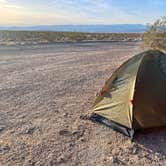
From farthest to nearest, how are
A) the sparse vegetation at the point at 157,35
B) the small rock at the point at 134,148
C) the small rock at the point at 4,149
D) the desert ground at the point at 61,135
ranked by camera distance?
1. the sparse vegetation at the point at 157,35
2. the small rock at the point at 134,148
3. the small rock at the point at 4,149
4. the desert ground at the point at 61,135

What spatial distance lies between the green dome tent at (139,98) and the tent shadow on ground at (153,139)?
16 cm

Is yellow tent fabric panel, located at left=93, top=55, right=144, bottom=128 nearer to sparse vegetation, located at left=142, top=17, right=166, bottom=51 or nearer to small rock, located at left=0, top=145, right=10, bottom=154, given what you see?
small rock, located at left=0, top=145, right=10, bottom=154

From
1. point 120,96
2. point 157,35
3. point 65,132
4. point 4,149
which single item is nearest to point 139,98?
point 120,96

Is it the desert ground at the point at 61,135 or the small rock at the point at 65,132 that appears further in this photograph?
the small rock at the point at 65,132

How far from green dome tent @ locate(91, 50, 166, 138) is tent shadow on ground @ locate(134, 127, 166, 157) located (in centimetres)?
16

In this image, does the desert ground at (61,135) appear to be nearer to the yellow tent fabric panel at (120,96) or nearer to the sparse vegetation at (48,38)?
the yellow tent fabric panel at (120,96)

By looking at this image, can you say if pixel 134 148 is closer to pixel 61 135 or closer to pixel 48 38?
pixel 61 135

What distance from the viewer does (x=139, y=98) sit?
535 centimetres

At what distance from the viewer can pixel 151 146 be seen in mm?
4953

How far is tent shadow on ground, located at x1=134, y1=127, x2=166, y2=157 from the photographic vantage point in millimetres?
4859

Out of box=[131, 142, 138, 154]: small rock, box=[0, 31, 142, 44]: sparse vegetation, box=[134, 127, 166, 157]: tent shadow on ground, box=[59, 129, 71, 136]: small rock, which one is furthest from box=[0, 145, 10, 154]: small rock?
box=[0, 31, 142, 44]: sparse vegetation

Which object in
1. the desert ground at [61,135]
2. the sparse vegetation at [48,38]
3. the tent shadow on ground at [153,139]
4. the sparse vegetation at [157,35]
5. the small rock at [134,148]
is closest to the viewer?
the desert ground at [61,135]

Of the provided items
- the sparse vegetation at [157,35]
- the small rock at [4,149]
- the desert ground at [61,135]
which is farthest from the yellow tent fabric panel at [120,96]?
the sparse vegetation at [157,35]

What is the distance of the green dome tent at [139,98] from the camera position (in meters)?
5.29
